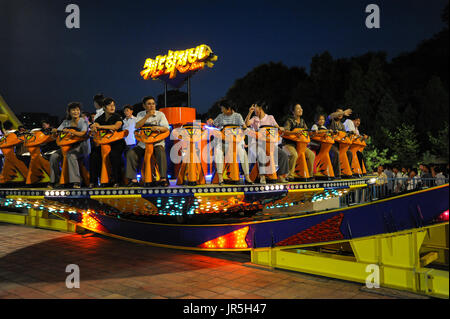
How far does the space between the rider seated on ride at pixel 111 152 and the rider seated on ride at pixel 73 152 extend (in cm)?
24

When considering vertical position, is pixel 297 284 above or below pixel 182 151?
below

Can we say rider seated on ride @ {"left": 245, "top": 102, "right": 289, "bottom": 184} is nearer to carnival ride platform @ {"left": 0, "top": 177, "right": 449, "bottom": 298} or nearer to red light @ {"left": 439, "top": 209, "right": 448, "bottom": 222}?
carnival ride platform @ {"left": 0, "top": 177, "right": 449, "bottom": 298}

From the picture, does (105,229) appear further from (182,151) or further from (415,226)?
(415,226)

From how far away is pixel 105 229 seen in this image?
7.98m

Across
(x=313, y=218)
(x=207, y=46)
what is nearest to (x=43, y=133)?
(x=207, y=46)

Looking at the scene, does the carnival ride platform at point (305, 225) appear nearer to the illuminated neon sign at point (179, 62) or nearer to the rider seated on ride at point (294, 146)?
the rider seated on ride at point (294, 146)

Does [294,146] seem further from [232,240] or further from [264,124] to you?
[232,240]

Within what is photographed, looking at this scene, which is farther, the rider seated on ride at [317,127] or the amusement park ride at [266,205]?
the rider seated on ride at [317,127]

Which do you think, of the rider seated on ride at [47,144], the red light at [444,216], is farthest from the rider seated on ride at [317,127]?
the rider seated on ride at [47,144]

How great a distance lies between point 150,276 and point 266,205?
2.20 meters

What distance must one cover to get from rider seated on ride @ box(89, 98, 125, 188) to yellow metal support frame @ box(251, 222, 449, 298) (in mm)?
2812

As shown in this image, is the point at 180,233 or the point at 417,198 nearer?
the point at 417,198

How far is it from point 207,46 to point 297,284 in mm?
4707

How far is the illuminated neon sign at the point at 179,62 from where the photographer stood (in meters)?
7.04
